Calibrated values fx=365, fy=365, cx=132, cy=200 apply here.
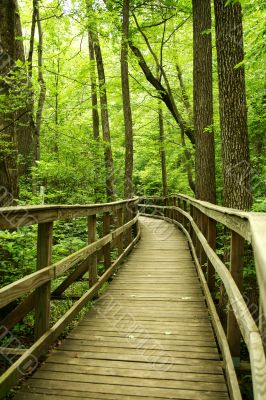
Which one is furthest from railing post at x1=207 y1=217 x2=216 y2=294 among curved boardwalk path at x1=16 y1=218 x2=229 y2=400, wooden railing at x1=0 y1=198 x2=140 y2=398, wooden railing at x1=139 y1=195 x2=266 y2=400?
wooden railing at x1=0 y1=198 x2=140 y2=398

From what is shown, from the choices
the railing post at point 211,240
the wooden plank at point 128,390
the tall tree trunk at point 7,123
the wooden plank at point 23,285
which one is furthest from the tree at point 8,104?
the wooden plank at point 128,390

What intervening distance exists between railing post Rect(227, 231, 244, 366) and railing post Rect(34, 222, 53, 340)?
5.35 feet

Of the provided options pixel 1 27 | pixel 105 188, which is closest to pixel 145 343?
pixel 1 27

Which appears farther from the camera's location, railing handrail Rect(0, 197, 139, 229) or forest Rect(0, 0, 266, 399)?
forest Rect(0, 0, 266, 399)

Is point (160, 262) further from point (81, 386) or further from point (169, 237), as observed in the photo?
point (81, 386)

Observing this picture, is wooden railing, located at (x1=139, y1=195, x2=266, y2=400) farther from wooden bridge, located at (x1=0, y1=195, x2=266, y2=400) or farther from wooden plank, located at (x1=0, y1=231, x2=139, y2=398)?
wooden plank, located at (x1=0, y1=231, x2=139, y2=398)

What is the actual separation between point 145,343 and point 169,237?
323 inches

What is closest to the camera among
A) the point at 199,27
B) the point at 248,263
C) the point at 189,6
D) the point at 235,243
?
the point at 235,243

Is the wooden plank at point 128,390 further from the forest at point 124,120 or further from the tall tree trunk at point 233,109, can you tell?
the tall tree trunk at point 233,109

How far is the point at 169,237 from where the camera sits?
11.9 metres

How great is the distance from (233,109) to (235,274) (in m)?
4.04

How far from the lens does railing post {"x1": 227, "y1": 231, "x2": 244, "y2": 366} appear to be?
2.77 m

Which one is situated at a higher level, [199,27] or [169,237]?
[199,27]

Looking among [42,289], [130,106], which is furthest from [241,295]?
[130,106]
